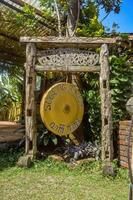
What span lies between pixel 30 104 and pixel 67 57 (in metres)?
1.00

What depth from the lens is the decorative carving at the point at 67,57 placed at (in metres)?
6.52

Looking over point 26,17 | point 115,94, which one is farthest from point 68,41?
point 26,17

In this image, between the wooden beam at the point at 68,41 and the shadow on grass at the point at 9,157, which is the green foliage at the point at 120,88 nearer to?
the wooden beam at the point at 68,41

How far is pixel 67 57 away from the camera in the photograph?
21.4 ft

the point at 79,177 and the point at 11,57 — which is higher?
the point at 11,57

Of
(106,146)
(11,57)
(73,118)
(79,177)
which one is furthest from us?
(11,57)

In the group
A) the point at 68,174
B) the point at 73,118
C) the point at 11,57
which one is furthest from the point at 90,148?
the point at 11,57

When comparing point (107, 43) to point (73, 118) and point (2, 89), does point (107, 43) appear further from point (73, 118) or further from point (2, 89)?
point (2, 89)

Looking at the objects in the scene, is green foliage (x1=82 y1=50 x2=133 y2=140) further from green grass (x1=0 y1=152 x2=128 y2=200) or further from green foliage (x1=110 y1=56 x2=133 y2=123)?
green grass (x1=0 y1=152 x2=128 y2=200)

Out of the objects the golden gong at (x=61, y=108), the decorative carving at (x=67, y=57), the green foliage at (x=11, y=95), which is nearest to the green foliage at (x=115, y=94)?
the golden gong at (x=61, y=108)

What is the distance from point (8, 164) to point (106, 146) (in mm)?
1634

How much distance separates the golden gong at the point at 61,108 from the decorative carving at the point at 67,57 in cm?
41

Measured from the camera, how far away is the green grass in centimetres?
473

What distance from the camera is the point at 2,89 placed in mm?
18125
